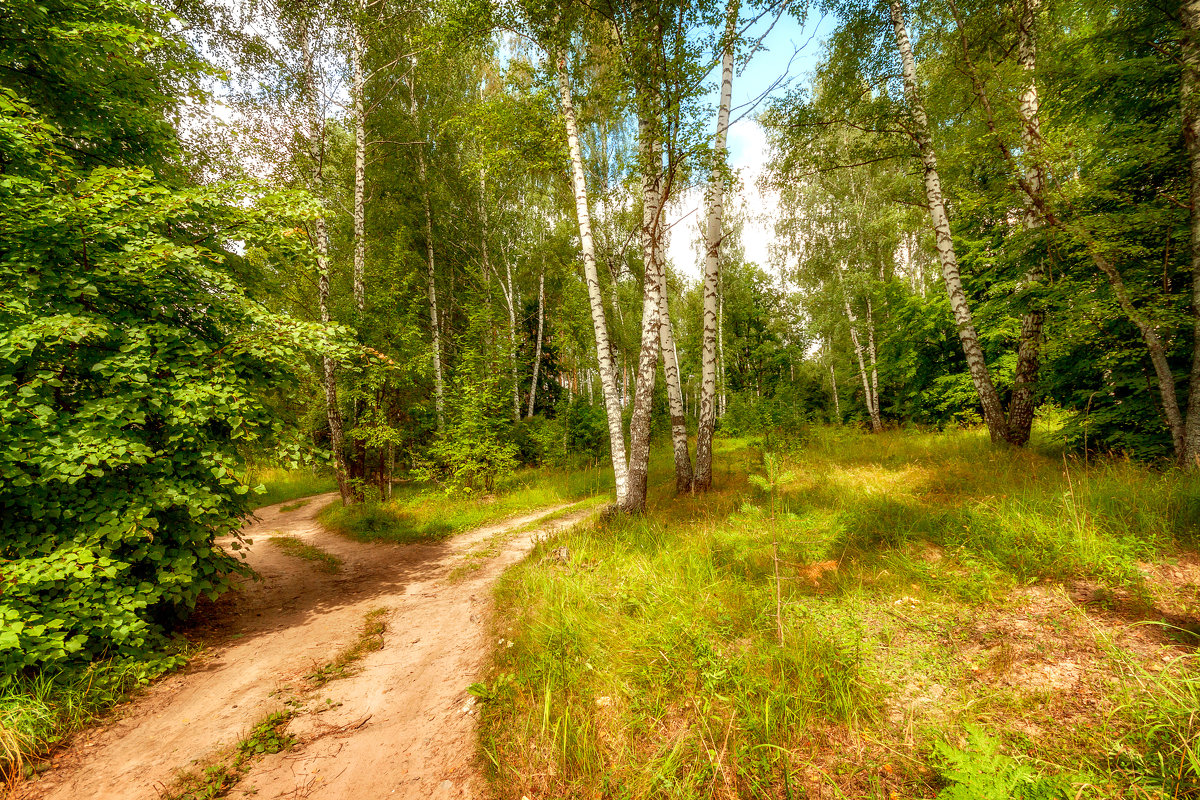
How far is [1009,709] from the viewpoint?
2320 millimetres

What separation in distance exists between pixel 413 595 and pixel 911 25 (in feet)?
52.3

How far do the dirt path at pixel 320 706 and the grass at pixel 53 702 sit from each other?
0.14 m

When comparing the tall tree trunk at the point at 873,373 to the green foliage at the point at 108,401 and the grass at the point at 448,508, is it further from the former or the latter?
the green foliage at the point at 108,401

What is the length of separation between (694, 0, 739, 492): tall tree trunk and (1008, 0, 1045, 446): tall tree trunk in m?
4.51

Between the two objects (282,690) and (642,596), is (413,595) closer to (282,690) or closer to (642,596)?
(282,690)

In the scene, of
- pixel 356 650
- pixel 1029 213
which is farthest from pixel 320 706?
pixel 1029 213

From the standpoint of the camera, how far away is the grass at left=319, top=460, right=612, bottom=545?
29.6 ft

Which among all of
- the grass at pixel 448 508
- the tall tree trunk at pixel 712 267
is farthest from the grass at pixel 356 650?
the tall tree trunk at pixel 712 267

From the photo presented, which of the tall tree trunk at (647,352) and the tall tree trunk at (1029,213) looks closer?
the tall tree trunk at (1029,213)

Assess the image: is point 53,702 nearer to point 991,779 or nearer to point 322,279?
point 991,779

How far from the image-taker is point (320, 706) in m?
3.26

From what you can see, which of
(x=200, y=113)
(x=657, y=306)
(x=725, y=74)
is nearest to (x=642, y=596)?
(x=657, y=306)

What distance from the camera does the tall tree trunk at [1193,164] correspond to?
15.4ft

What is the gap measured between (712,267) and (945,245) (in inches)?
193
